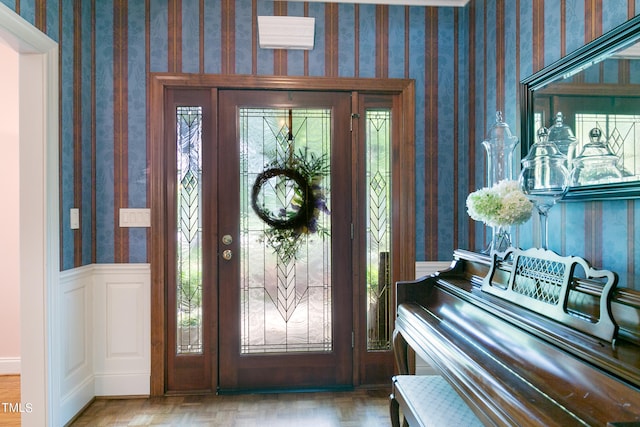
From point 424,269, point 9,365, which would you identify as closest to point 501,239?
point 424,269

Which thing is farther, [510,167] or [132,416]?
[132,416]

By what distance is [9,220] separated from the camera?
3.10 meters

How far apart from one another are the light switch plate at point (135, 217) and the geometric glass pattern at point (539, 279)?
226cm

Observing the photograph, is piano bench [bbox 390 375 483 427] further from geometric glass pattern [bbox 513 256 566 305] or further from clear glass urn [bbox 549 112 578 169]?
clear glass urn [bbox 549 112 578 169]

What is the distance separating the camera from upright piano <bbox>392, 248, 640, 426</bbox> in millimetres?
968

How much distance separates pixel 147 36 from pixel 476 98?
225 centimetres

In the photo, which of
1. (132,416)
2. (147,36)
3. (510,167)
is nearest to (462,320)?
(510,167)

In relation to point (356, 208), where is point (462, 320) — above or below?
below

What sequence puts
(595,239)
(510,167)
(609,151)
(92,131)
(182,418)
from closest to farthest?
1. (609,151)
2. (595,239)
3. (510,167)
4. (182,418)
5. (92,131)

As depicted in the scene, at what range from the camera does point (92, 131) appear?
2.73 metres

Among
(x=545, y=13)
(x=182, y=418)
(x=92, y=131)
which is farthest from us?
(x=92, y=131)

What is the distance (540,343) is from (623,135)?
0.91 m

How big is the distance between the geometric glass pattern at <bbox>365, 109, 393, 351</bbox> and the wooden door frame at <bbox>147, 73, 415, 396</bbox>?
0.06 metres

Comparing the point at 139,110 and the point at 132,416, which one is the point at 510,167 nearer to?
the point at 139,110
